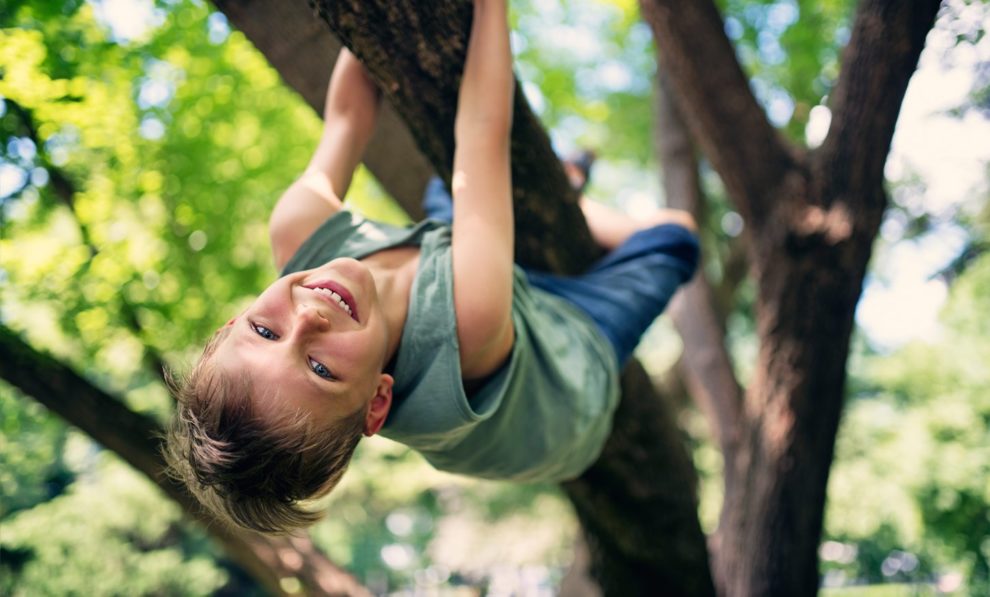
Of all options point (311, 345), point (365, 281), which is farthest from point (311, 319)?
point (365, 281)

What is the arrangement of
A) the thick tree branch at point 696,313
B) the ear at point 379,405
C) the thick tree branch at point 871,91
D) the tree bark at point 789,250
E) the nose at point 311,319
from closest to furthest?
the nose at point 311,319 → the ear at point 379,405 → the thick tree branch at point 871,91 → the tree bark at point 789,250 → the thick tree branch at point 696,313

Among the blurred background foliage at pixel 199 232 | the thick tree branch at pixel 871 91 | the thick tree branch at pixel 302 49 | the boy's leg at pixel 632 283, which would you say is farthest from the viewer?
the blurred background foliage at pixel 199 232

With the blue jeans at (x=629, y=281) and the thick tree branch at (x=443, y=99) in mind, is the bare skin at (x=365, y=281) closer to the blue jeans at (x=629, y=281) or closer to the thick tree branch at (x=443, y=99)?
the thick tree branch at (x=443, y=99)

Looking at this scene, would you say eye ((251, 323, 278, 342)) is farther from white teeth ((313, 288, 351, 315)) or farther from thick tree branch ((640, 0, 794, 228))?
thick tree branch ((640, 0, 794, 228))

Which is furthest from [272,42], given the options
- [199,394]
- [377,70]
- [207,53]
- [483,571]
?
[483,571]

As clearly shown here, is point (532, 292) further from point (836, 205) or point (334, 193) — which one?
point (836, 205)

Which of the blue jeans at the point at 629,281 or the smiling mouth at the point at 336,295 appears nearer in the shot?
the smiling mouth at the point at 336,295

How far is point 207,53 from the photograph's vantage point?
4.30 meters

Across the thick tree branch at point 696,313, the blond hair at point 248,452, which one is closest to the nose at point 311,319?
the blond hair at point 248,452

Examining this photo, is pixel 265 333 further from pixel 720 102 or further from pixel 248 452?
pixel 720 102

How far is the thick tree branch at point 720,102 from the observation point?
121 inches

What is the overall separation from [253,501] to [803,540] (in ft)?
8.30

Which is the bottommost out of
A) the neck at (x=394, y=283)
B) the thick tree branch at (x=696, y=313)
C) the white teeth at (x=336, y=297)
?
the thick tree branch at (x=696, y=313)

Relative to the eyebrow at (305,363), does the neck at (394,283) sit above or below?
below
